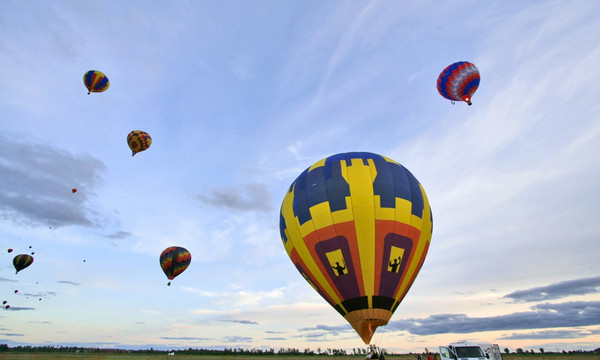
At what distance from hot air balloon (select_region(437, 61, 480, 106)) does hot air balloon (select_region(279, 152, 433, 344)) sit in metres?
10.4

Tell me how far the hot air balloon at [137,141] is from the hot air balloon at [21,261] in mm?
19366

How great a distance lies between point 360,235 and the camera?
16.5 m

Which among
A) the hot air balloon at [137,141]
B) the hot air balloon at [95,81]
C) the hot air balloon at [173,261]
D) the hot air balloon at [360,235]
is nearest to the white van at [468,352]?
the hot air balloon at [360,235]

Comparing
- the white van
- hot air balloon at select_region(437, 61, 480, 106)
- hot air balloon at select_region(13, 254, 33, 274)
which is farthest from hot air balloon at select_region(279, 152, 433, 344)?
hot air balloon at select_region(13, 254, 33, 274)

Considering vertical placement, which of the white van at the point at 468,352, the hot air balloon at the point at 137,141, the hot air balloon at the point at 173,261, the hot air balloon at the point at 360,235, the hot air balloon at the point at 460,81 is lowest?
the white van at the point at 468,352

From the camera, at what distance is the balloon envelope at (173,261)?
111 ft

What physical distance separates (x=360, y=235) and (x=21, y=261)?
4197 centimetres

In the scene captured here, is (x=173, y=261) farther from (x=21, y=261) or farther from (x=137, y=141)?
(x=21, y=261)

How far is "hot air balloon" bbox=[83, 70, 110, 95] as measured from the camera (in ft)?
104

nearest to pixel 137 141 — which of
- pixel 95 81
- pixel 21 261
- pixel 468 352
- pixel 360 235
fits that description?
pixel 95 81

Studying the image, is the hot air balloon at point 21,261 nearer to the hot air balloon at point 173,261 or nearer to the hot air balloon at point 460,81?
the hot air balloon at point 173,261

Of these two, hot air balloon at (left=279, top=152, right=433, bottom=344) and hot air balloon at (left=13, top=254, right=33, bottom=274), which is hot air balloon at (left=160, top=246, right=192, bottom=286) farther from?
hot air balloon at (left=279, top=152, right=433, bottom=344)

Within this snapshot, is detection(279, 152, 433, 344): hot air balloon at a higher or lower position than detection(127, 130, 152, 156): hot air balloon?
lower

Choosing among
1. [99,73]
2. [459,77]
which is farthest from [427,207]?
[99,73]
